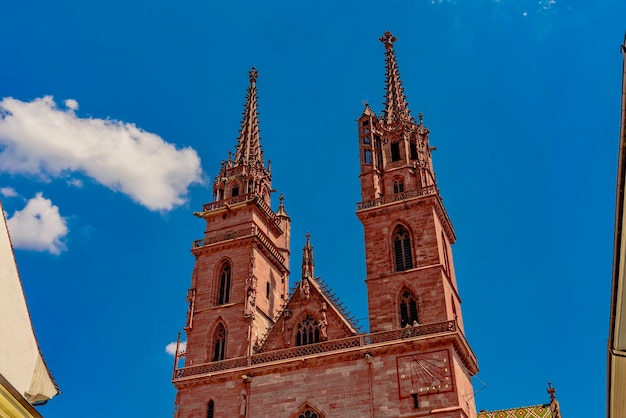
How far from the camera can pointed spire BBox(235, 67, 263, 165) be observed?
43.8 metres

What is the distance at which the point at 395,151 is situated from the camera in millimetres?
38906

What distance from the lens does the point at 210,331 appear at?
35500mm

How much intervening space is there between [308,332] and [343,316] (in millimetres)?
1916

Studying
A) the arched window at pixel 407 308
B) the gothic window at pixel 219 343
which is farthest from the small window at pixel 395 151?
the gothic window at pixel 219 343

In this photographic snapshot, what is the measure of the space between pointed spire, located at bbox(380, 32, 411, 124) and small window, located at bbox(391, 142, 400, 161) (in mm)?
1618

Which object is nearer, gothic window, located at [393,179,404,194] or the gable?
the gable

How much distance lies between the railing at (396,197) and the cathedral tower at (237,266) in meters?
6.36

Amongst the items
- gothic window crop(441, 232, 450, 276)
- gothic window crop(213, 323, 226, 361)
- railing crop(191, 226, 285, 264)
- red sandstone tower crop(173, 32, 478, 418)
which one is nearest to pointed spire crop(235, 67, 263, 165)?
red sandstone tower crop(173, 32, 478, 418)

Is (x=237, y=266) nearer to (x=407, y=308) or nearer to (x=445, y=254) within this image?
(x=407, y=308)

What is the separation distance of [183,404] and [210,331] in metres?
4.06

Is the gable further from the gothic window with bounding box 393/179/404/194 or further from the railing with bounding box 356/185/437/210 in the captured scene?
the gothic window with bounding box 393/179/404/194

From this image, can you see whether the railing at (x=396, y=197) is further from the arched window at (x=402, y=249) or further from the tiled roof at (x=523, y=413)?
the tiled roof at (x=523, y=413)

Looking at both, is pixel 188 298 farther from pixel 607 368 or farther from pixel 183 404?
pixel 607 368

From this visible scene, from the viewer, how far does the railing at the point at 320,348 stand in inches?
1201
